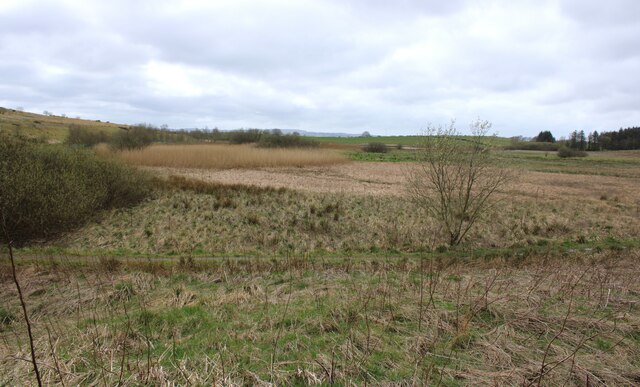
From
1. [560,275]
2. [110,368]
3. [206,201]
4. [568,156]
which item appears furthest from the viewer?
[568,156]

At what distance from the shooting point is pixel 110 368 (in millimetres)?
3697

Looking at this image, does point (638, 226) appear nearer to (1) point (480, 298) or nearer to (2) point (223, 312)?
(1) point (480, 298)

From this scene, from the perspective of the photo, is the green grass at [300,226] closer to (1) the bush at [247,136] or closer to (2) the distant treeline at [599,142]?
(1) the bush at [247,136]

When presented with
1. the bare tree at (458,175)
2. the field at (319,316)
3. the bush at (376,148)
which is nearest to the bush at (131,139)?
the field at (319,316)

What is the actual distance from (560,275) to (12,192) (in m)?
16.9

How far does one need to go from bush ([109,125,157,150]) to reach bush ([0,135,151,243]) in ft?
74.0

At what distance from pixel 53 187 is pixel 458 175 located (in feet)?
50.8

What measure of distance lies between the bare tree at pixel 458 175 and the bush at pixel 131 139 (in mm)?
35151

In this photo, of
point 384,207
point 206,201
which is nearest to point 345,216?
point 384,207

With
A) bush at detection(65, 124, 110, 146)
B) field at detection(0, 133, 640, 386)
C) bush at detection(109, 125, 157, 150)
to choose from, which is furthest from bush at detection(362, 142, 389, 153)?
field at detection(0, 133, 640, 386)

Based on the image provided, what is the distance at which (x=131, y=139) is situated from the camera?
4044 cm

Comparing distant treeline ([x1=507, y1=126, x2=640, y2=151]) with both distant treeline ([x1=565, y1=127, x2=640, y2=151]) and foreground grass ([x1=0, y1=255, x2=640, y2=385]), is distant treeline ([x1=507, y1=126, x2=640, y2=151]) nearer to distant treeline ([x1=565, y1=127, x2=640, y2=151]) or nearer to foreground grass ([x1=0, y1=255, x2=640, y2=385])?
distant treeline ([x1=565, y1=127, x2=640, y2=151])

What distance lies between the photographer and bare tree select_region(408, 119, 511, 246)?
527 inches

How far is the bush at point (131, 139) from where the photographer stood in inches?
1576
